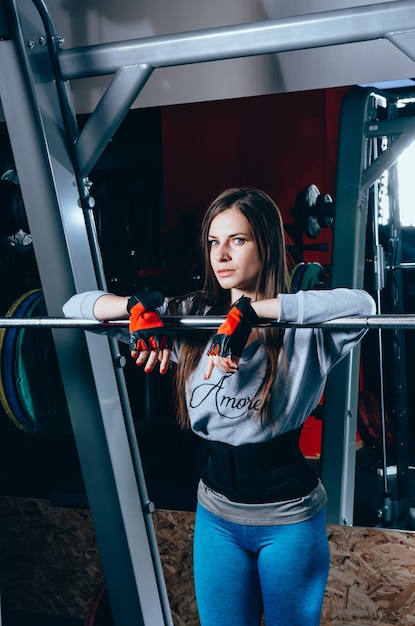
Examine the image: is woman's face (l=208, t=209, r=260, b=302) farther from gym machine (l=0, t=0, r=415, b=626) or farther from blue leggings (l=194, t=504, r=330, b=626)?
blue leggings (l=194, t=504, r=330, b=626)

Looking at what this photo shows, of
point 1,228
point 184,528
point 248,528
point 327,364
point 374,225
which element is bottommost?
point 184,528

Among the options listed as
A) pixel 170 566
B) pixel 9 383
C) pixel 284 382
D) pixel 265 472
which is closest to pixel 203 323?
pixel 284 382

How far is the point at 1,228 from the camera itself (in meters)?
2.85

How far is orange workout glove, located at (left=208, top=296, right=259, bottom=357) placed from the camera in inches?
63.4

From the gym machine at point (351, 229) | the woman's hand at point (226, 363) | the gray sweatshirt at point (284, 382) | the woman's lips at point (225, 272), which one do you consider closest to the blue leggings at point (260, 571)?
the gray sweatshirt at point (284, 382)

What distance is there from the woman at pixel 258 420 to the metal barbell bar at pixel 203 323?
0.03 metres

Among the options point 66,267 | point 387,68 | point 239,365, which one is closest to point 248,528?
point 239,365

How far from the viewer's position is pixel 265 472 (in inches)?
68.2

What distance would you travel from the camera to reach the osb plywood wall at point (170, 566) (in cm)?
304

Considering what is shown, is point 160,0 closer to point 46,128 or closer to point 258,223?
point 46,128

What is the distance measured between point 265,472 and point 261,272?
1.67ft

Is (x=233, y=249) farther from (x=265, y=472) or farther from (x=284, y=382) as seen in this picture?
(x=265, y=472)

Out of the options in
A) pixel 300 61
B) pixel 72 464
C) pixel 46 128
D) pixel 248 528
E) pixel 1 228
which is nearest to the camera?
pixel 248 528

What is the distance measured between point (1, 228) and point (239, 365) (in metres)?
1.48
